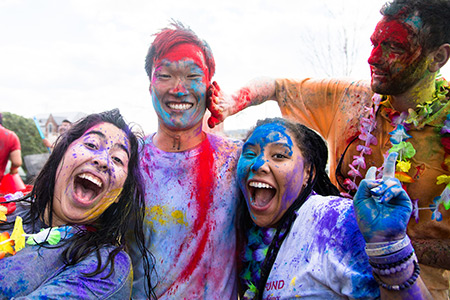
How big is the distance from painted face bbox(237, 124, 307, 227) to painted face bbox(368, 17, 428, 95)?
2.56 ft

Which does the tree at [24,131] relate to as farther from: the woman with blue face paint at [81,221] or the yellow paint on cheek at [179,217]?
the yellow paint on cheek at [179,217]

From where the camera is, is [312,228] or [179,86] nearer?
[312,228]

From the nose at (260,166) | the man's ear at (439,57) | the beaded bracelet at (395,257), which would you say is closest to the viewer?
the beaded bracelet at (395,257)

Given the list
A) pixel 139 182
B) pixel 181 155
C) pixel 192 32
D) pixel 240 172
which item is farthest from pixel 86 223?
pixel 192 32

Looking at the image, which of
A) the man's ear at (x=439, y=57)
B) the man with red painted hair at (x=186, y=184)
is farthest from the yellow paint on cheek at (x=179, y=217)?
the man's ear at (x=439, y=57)

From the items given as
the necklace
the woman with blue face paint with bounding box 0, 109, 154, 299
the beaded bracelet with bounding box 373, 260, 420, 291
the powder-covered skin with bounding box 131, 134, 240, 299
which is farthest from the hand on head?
the beaded bracelet with bounding box 373, 260, 420, 291

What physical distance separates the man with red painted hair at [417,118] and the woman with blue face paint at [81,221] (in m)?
0.75

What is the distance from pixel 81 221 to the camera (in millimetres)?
1976

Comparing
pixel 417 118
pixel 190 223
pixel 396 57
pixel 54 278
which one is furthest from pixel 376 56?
pixel 54 278

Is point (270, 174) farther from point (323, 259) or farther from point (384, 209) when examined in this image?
point (384, 209)

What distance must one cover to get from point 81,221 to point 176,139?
0.80m

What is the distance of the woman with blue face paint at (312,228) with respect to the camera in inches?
59.2

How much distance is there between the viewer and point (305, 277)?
1785 mm

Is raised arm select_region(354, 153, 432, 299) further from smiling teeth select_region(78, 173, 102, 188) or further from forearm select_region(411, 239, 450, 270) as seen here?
smiling teeth select_region(78, 173, 102, 188)
